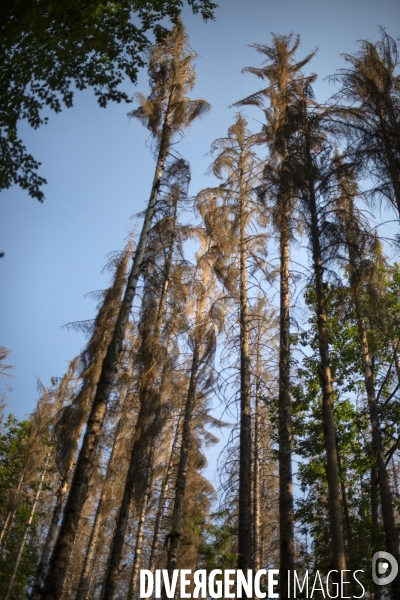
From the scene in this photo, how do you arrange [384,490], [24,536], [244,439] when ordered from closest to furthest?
[384,490]
[244,439]
[24,536]

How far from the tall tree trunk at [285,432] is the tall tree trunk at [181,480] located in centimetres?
382

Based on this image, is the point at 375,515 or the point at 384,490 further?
the point at 375,515

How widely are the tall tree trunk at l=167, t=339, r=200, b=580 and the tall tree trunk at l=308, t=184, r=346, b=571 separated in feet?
18.0

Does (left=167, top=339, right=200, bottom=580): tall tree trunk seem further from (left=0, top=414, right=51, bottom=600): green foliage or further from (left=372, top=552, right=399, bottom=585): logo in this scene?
(left=0, top=414, right=51, bottom=600): green foliage

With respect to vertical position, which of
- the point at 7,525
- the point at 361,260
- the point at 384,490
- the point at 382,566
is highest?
the point at 361,260

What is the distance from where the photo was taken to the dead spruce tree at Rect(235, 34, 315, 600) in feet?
26.1

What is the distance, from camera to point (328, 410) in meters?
7.00

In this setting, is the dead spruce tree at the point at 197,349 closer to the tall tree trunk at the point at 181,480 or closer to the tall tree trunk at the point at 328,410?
the tall tree trunk at the point at 181,480

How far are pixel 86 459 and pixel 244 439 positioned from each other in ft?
12.4

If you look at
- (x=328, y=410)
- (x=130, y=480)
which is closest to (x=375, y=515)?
(x=328, y=410)

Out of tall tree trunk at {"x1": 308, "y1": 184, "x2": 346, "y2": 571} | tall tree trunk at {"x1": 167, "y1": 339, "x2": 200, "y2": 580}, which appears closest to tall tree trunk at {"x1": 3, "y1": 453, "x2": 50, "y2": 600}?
tall tree trunk at {"x1": 167, "y1": 339, "x2": 200, "y2": 580}

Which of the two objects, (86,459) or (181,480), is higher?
(181,480)

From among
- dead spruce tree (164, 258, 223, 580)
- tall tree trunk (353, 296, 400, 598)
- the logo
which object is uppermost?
dead spruce tree (164, 258, 223, 580)

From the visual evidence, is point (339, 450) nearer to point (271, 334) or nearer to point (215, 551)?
point (271, 334)
